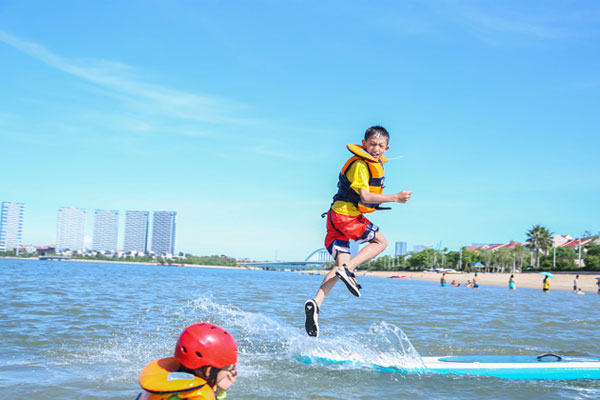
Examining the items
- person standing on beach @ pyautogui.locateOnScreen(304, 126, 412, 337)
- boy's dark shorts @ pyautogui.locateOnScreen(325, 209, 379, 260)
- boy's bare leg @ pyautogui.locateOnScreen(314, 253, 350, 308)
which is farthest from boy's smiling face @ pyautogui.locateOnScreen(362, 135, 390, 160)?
boy's bare leg @ pyautogui.locateOnScreen(314, 253, 350, 308)

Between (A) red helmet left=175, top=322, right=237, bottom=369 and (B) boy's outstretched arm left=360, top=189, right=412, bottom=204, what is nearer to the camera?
(A) red helmet left=175, top=322, right=237, bottom=369

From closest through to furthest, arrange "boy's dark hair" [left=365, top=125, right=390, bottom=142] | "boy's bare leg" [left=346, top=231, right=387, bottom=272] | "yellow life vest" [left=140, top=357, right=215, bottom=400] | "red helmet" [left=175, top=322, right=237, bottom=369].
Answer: "yellow life vest" [left=140, top=357, right=215, bottom=400], "red helmet" [left=175, top=322, right=237, bottom=369], "boy's dark hair" [left=365, top=125, right=390, bottom=142], "boy's bare leg" [left=346, top=231, right=387, bottom=272]

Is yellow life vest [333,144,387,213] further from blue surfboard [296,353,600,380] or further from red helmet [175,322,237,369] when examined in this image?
red helmet [175,322,237,369]

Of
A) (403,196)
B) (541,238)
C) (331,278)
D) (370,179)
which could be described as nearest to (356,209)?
(370,179)

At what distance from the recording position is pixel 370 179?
580 centimetres

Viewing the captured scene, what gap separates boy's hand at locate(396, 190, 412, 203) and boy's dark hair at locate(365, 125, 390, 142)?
74 cm

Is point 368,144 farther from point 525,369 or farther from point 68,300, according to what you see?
point 68,300

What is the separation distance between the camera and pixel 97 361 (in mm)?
7059

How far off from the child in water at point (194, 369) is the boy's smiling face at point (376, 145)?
3.44 meters

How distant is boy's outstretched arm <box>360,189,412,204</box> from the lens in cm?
546

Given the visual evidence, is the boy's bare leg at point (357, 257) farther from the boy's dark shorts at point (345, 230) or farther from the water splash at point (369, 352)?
the water splash at point (369, 352)

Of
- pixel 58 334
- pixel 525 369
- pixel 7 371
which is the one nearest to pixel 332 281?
pixel 525 369

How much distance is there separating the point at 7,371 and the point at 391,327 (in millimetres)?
5162

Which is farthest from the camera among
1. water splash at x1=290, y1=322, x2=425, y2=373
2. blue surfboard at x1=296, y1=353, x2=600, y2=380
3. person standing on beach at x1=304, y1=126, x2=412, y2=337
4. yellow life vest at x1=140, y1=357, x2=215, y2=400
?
water splash at x1=290, y1=322, x2=425, y2=373
